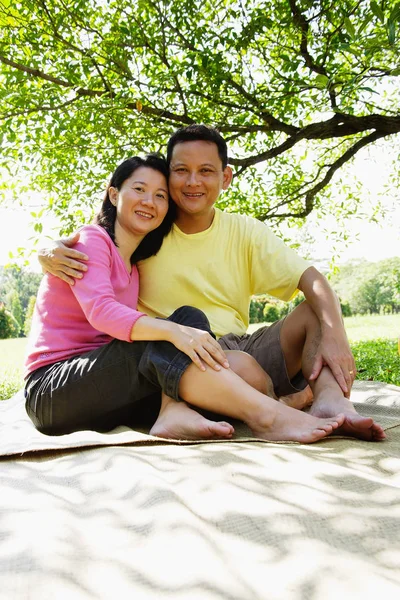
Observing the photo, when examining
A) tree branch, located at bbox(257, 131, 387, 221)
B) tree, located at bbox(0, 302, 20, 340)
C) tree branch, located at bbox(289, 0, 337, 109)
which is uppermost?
tree branch, located at bbox(289, 0, 337, 109)

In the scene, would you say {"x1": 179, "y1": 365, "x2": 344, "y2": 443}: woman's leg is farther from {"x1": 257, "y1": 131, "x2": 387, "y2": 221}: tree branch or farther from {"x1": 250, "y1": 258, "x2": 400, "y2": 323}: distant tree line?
{"x1": 250, "y1": 258, "x2": 400, "y2": 323}: distant tree line

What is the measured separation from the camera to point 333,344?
101 inches

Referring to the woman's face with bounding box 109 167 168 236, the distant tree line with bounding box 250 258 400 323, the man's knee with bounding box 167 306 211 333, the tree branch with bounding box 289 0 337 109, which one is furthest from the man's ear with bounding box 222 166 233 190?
the distant tree line with bounding box 250 258 400 323

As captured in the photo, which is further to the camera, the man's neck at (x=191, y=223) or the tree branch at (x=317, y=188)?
the tree branch at (x=317, y=188)

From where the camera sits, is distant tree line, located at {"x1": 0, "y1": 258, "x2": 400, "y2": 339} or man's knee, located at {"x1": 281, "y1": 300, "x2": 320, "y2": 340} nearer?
man's knee, located at {"x1": 281, "y1": 300, "x2": 320, "y2": 340}

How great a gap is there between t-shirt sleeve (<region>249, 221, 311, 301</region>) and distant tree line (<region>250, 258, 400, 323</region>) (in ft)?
58.2

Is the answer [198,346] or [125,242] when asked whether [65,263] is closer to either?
[125,242]

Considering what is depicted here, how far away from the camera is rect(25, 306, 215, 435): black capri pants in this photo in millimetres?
2277

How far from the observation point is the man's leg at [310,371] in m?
2.19

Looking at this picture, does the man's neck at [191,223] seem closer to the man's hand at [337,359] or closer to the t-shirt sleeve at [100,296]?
the t-shirt sleeve at [100,296]

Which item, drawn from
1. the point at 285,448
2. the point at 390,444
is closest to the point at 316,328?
the point at 390,444

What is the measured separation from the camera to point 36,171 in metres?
6.78

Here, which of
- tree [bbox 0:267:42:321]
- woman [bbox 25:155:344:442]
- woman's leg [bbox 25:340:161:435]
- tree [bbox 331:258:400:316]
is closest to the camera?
woman [bbox 25:155:344:442]

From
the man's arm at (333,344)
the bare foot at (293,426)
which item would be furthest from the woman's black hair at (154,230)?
the bare foot at (293,426)
